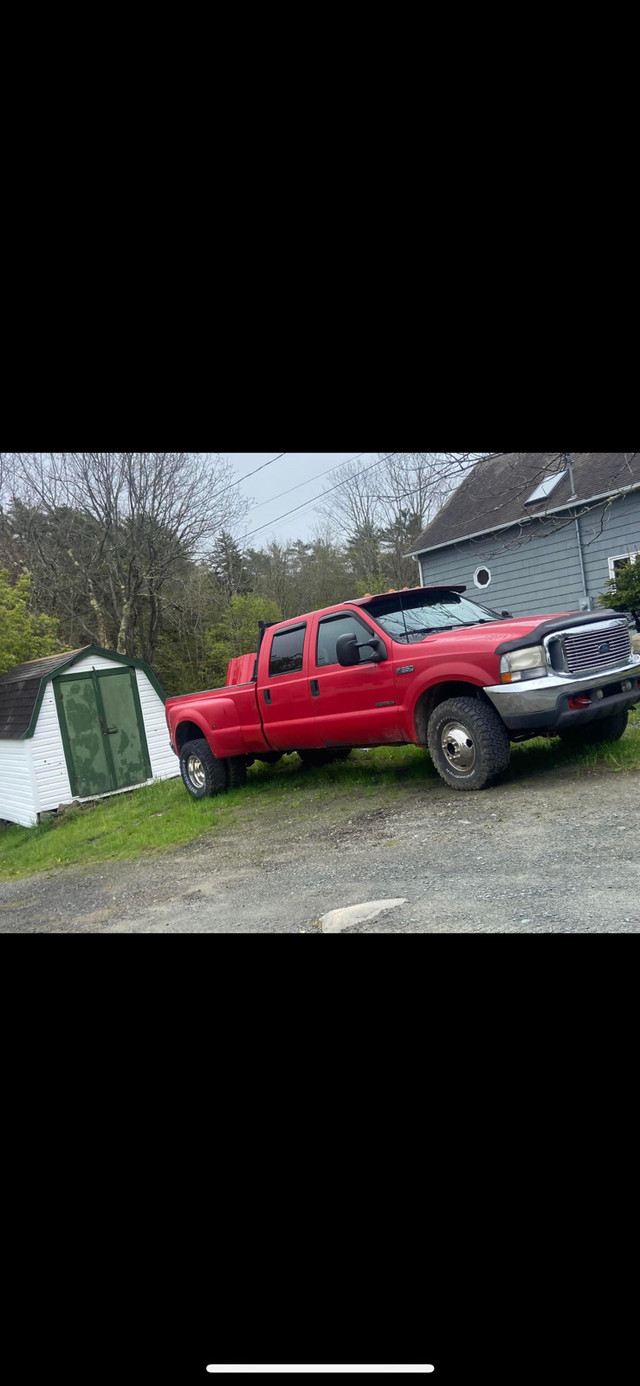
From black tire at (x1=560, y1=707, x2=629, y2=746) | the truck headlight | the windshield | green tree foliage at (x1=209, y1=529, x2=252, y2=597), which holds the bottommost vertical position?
black tire at (x1=560, y1=707, x2=629, y2=746)

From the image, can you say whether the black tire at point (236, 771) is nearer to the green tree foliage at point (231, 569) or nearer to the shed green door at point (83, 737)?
the shed green door at point (83, 737)

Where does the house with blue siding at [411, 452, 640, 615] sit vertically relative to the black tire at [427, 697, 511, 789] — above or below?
above

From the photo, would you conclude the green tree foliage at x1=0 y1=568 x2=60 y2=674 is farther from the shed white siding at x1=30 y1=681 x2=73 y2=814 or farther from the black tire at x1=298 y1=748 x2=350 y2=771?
the black tire at x1=298 y1=748 x2=350 y2=771

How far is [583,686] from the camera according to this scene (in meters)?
6.21

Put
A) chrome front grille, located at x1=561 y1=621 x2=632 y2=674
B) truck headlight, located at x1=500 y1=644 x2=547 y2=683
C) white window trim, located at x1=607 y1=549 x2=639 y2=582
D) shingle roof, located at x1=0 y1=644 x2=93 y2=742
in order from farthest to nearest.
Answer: shingle roof, located at x1=0 y1=644 x2=93 y2=742, white window trim, located at x1=607 y1=549 x2=639 y2=582, chrome front grille, located at x1=561 y1=621 x2=632 y2=674, truck headlight, located at x1=500 y1=644 x2=547 y2=683

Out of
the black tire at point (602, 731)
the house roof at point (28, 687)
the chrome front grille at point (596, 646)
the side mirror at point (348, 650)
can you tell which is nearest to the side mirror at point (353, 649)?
the side mirror at point (348, 650)

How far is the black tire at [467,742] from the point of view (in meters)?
6.32

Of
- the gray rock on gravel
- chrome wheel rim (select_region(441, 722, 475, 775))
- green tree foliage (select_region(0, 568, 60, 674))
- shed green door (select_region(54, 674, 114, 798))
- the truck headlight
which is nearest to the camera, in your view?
the gray rock on gravel

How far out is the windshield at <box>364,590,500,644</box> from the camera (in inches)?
285

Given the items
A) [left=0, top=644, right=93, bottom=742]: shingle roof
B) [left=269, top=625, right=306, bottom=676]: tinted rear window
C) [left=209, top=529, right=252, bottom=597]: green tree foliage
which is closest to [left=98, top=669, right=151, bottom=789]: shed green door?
[left=0, top=644, right=93, bottom=742]: shingle roof

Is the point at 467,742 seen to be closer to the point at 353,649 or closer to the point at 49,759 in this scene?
the point at 353,649
